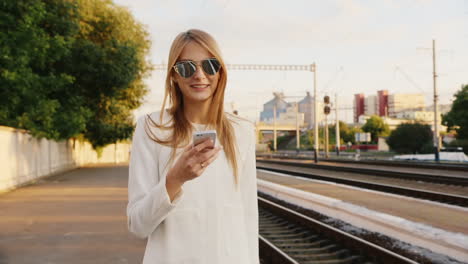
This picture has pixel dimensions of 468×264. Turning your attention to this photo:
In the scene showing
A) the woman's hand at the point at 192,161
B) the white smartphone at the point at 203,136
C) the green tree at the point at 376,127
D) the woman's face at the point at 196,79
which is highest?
the green tree at the point at 376,127

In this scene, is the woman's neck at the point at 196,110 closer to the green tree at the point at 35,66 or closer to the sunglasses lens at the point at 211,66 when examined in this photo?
the sunglasses lens at the point at 211,66

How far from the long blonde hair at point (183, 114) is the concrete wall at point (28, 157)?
17058 mm

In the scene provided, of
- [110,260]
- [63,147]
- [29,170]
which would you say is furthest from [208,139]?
[63,147]

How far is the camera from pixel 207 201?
6.27 ft

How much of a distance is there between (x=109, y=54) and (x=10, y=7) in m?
10.3

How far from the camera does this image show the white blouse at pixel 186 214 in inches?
72.7

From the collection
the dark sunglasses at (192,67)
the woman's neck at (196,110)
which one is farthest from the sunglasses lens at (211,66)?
Answer: the woman's neck at (196,110)

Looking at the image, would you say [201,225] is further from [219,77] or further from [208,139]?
[219,77]

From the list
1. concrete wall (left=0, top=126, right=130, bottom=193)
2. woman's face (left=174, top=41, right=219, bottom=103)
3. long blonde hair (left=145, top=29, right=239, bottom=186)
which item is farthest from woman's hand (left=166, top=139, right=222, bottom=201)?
concrete wall (left=0, top=126, right=130, bottom=193)

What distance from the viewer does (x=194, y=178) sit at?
1.78m

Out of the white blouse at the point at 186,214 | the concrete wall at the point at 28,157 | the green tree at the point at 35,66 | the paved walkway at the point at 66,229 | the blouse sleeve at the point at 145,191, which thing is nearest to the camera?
the blouse sleeve at the point at 145,191

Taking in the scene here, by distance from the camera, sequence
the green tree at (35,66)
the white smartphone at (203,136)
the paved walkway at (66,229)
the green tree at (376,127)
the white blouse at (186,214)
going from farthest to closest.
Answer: the green tree at (376,127) < the green tree at (35,66) < the paved walkway at (66,229) < the white blouse at (186,214) < the white smartphone at (203,136)

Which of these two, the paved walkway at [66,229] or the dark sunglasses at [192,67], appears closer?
the dark sunglasses at [192,67]

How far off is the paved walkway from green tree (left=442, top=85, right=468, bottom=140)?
38972mm
